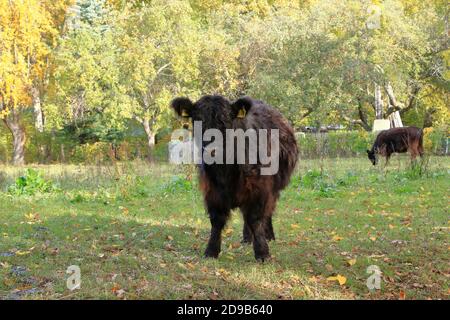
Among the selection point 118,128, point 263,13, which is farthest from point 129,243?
point 263,13

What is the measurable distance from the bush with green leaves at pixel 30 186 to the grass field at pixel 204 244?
141mm

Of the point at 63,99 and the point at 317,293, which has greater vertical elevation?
the point at 63,99

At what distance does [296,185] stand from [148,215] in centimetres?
534

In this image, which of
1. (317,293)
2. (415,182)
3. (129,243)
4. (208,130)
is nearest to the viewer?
(317,293)

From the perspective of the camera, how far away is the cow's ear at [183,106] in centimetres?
656

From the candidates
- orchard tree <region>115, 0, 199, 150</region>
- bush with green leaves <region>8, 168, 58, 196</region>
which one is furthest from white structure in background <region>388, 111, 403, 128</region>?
bush with green leaves <region>8, 168, 58, 196</region>

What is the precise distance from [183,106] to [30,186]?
8186 millimetres

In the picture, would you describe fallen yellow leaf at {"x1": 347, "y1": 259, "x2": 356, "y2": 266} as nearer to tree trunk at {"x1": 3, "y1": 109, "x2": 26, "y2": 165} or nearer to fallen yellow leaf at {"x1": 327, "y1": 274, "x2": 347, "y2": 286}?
fallen yellow leaf at {"x1": 327, "y1": 274, "x2": 347, "y2": 286}

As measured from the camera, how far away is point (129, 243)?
775cm

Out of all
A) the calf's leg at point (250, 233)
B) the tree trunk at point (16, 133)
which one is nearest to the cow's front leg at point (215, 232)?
the calf's leg at point (250, 233)

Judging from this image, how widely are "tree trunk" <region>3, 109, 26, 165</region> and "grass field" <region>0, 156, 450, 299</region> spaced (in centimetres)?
1949

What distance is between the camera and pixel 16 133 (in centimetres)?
3250

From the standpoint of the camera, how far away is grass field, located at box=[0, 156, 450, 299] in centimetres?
557
